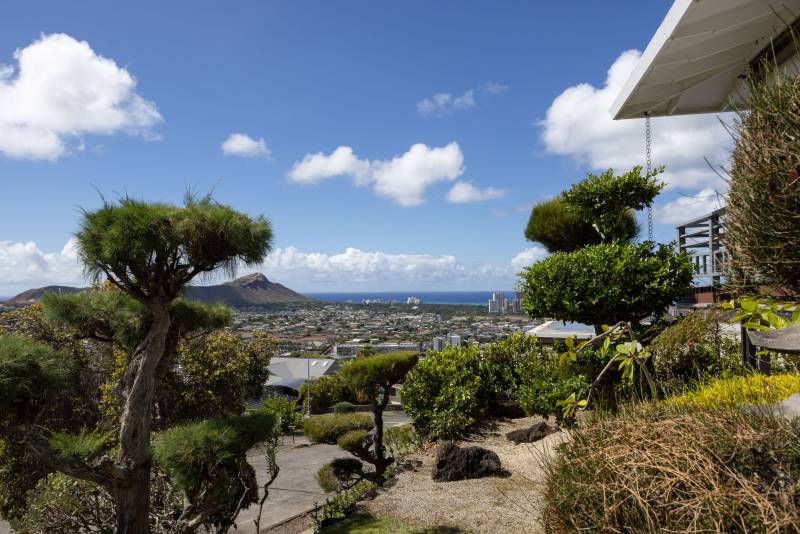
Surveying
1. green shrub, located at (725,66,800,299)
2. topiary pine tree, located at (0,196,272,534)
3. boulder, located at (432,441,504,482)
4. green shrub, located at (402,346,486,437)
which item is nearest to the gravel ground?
boulder, located at (432,441,504,482)

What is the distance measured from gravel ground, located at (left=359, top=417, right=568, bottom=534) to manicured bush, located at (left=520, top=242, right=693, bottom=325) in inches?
81.8

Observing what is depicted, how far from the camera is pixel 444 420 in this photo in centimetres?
941

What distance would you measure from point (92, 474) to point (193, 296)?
227 cm

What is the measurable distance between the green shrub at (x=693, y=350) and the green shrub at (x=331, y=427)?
16.3ft

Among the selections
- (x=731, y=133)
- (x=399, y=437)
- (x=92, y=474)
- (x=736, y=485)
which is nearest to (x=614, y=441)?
(x=736, y=485)

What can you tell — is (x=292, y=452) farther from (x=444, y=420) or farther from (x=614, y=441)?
(x=614, y=441)

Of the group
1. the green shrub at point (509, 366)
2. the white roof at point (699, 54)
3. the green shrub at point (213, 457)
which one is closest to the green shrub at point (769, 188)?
the white roof at point (699, 54)

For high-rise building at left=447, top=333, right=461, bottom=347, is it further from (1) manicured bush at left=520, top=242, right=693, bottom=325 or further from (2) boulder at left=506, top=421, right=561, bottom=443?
(1) manicured bush at left=520, top=242, right=693, bottom=325

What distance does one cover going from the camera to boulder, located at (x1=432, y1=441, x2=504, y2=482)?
22.6 ft

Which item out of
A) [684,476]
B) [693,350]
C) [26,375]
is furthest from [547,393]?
[26,375]

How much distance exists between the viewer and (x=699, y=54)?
5133 millimetres

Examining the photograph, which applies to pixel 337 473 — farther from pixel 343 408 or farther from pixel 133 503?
pixel 343 408

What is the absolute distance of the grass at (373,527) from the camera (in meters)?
5.33

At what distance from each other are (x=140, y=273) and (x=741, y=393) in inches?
214
